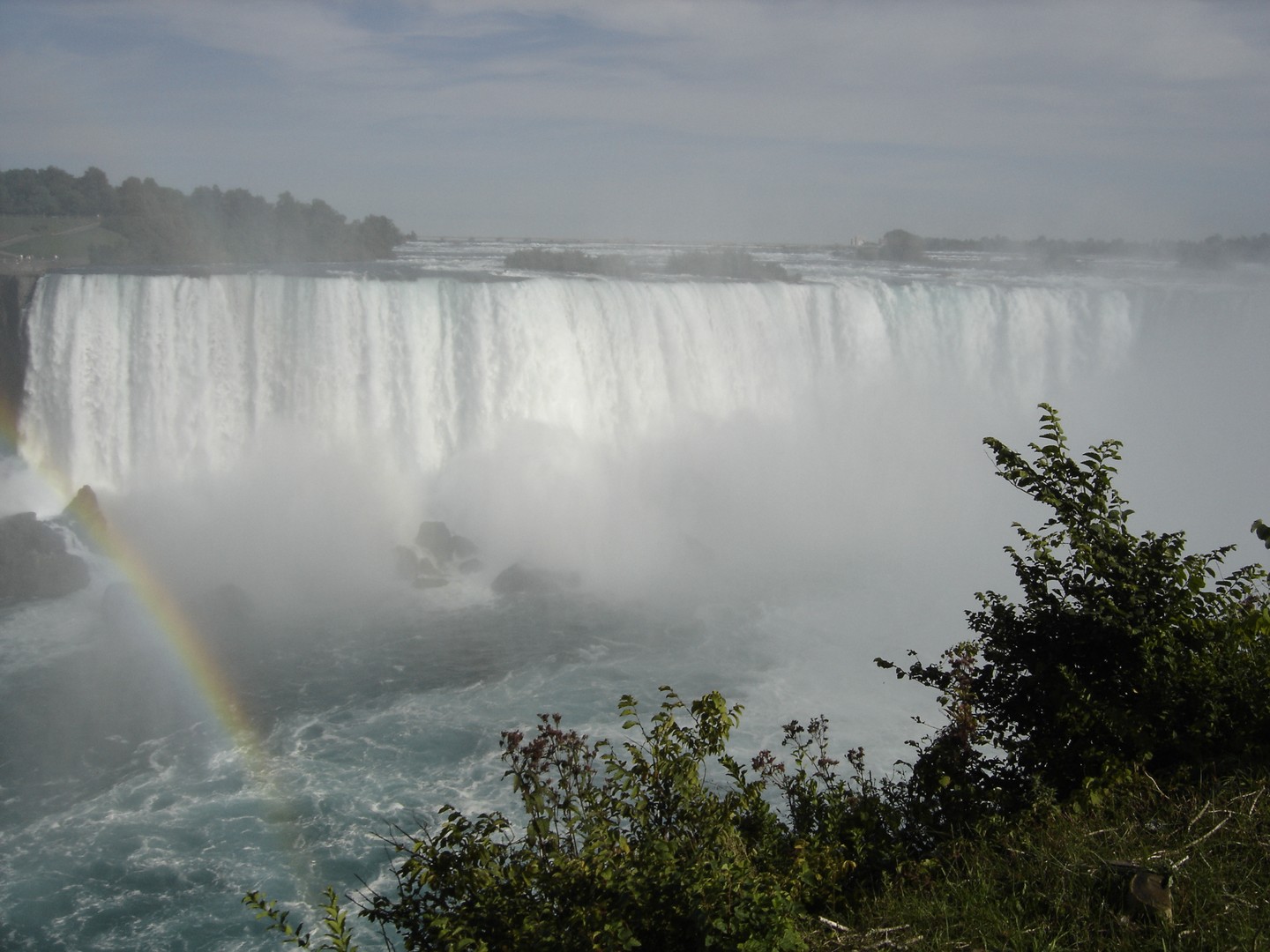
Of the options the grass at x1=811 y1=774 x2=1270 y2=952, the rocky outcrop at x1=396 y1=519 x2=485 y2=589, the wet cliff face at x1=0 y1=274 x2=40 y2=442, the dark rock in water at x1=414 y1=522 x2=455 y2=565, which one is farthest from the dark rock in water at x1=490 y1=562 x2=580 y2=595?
the grass at x1=811 y1=774 x2=1270 y2=952

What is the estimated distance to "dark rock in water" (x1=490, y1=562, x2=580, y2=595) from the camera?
53.1ft

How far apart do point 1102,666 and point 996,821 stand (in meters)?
0.92

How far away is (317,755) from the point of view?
1067 centimetres

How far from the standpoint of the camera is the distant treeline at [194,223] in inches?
1187

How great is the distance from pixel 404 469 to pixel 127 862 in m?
11.5

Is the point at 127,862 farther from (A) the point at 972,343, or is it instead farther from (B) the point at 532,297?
(A) the point at 972,343

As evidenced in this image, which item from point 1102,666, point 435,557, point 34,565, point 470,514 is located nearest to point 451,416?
point 470,514

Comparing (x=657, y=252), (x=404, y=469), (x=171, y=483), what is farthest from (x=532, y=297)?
(x=657, y=252)

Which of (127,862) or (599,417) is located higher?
(599,417)

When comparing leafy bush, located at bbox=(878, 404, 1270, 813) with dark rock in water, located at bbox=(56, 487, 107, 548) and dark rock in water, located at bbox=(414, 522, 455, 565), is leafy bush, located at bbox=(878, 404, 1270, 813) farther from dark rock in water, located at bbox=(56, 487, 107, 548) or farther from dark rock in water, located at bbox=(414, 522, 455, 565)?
dark rock in water, located at bbox=(56, 487, 107, 548)

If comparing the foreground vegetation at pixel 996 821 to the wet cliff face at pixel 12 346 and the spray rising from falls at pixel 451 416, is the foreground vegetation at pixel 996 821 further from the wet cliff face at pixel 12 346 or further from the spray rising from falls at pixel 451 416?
the wet cliff face at pixel 12 346

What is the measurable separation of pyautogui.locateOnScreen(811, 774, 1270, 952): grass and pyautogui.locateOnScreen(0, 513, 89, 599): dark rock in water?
49.8 ft

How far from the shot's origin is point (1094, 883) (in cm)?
373

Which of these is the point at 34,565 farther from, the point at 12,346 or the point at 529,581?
the point at 529,581
